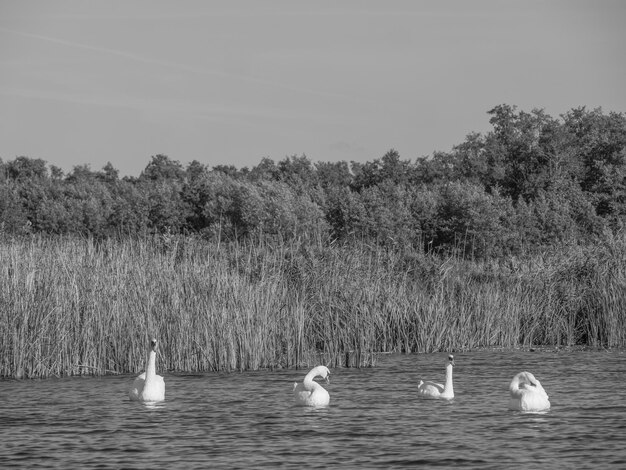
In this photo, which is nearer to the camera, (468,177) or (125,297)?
(125,297)

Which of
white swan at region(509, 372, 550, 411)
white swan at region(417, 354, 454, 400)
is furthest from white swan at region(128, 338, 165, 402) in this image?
white swan at region(509, 372, 550, 411)

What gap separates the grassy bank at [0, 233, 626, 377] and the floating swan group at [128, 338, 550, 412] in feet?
10.0

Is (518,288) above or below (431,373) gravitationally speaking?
above

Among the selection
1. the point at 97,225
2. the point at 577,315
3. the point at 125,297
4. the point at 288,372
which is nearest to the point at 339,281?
the point at 288,372

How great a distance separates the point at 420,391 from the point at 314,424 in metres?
2.92

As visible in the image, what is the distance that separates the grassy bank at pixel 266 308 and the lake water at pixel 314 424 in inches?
30.8

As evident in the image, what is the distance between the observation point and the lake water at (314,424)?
1327cm

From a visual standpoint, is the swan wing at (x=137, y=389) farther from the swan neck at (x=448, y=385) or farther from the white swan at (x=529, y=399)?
the white swan at (x=529, y=399)

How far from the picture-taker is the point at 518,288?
26531mm

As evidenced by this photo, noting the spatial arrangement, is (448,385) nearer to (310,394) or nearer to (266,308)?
(310,394)

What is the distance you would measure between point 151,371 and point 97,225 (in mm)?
44038

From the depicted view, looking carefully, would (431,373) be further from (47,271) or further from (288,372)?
(47,271)

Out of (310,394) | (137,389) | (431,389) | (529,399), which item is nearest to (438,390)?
(431,389)

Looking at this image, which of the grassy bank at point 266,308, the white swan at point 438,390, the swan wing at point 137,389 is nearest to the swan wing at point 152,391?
the swan wing at point 137,389
